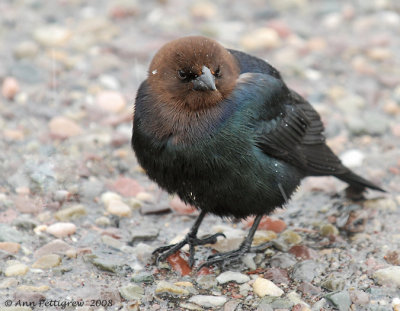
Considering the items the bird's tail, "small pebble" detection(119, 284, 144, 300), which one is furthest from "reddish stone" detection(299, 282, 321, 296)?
the bird's tail

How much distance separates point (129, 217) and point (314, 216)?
1461 millimetres

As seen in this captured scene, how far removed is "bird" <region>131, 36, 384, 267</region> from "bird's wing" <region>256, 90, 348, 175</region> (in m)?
0.01

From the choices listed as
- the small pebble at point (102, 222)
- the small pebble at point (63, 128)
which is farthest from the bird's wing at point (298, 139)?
the small pebble at point (63, 128)

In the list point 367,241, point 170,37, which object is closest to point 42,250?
point 367,241

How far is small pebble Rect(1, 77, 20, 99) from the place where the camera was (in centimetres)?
700

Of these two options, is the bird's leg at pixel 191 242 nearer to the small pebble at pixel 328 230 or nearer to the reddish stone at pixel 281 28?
the small pebble at pixel 328 230

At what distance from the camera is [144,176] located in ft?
20.4

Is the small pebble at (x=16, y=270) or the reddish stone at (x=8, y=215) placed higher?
the reddish stone at (x=8, y=215)

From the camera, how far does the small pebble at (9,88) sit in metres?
7.00

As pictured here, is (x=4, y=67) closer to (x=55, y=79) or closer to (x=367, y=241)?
(x=55, y=79)

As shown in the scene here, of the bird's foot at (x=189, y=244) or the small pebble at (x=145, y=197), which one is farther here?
the small pebble at (x=145, y=197)

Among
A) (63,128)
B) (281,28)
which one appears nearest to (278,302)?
(63,128)

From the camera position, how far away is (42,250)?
4.93 meters

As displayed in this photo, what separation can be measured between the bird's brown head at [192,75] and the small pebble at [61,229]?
120 centimetres
